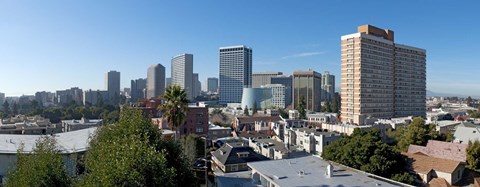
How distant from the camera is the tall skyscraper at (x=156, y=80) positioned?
175 metres

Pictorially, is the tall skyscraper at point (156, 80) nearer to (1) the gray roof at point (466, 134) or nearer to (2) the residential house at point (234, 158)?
(1) the gray roof at point (466, 134)

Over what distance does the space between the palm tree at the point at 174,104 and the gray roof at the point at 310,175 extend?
670cm

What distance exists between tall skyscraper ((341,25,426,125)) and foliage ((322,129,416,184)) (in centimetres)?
4434

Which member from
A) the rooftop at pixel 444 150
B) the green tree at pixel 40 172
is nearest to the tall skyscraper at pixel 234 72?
the rooftop at pixel 444 150

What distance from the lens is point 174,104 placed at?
25031mm

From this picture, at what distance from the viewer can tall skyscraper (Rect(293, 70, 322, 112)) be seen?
138050mm

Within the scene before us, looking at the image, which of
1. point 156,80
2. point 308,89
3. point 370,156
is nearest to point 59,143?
point 370,156

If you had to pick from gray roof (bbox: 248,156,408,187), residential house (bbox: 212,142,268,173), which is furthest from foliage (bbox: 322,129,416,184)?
residential house (bbox: 212,142,268,173)

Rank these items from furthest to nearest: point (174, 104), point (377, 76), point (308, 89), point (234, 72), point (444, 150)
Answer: point (234, 72) < point (308, 89) < point (377, 76) < point (444, 150) < point (174, 104)

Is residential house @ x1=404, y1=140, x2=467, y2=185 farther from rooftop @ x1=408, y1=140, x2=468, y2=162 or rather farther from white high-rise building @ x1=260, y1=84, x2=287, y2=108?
white high-rise building @ x1=260, y1=84, x2=287, y2=108

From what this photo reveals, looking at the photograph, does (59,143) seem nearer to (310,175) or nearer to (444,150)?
(310,175)

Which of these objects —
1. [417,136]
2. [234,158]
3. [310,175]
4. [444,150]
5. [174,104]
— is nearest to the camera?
[310,175]

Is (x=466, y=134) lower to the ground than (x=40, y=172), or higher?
lower

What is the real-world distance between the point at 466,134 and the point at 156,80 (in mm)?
154281
